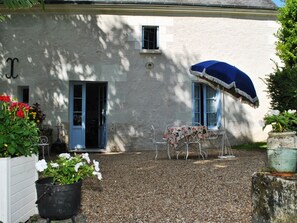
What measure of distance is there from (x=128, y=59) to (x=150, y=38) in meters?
1.08

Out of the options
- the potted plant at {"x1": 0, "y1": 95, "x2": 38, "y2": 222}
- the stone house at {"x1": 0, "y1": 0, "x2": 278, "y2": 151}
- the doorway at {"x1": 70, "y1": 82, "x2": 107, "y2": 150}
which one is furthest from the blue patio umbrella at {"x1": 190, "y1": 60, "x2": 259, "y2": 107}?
the potted plant at {"x1": 0, "y1": 95, "x2": 38, "y2": 222}

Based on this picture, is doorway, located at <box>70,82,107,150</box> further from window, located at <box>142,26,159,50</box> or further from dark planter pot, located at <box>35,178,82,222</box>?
dark planter pot, located at <box>35,178,82,222</box>

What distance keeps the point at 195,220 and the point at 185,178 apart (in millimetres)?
2328

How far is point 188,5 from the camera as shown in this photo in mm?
11273

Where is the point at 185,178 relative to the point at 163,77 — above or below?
below

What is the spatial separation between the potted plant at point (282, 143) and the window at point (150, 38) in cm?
845

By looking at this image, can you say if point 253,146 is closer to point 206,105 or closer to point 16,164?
point 206,105

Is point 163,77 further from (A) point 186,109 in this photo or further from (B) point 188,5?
(B) point 188,5

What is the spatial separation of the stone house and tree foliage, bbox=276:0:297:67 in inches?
33.5

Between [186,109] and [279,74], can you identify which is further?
[186,109]

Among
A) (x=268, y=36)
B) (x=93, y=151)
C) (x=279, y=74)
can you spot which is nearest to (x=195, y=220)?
(x=279, y=74)

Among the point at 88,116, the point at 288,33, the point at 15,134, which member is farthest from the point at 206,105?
the point at 15,134

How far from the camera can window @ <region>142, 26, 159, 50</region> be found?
1148 cm

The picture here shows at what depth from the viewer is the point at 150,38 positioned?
1157 cm
